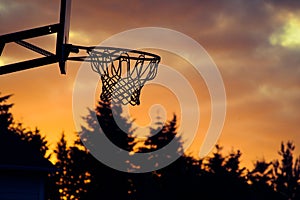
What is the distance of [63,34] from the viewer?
38.9 ft

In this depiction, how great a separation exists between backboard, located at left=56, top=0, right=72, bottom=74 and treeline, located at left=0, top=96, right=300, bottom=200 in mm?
31234

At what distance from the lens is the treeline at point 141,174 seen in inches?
1730

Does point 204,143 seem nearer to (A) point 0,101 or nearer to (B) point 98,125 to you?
(B) point 98,125

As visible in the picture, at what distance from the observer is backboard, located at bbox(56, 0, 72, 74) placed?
1170 centimetres

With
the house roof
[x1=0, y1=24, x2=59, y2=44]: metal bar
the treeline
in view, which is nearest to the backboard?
[x1=0, y1=24, x2=59, y2=44]: metal bar

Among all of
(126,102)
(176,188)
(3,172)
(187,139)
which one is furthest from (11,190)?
(187,139)

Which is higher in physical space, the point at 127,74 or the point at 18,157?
the point at 18,157

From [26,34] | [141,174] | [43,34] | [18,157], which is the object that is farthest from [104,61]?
[141,174]

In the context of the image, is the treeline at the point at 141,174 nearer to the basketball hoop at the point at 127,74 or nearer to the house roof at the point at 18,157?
the house roof at the point at 18,157

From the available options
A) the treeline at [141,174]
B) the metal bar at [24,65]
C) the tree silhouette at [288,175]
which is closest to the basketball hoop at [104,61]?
the metal bar at [24,65]

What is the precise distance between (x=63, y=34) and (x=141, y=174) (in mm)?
43980

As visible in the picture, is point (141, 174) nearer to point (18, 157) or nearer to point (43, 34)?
point (18, 157)

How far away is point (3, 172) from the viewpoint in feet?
67.2

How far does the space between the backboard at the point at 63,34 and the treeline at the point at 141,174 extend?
31234 mm
